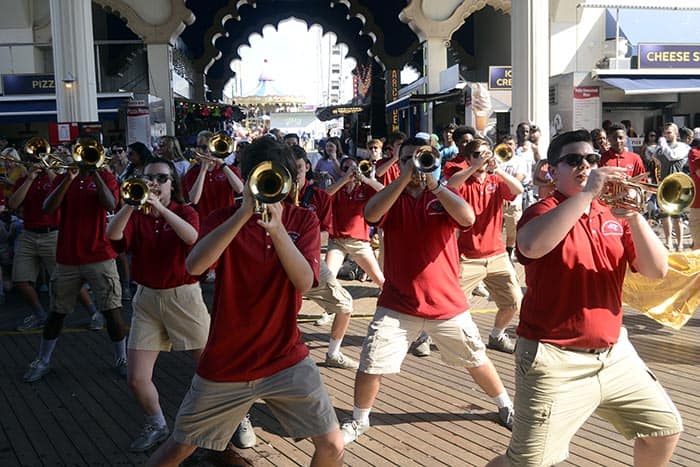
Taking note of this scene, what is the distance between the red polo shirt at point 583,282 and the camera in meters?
3.07

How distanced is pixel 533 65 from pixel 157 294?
38.4 ft

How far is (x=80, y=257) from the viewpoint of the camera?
583 cm

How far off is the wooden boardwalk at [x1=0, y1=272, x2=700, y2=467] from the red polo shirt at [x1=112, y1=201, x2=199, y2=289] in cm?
108

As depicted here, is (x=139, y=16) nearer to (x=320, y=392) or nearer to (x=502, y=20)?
(x=502, y=20)

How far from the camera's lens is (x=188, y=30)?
95.0 ft

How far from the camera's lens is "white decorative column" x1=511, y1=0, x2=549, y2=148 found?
1437 cm

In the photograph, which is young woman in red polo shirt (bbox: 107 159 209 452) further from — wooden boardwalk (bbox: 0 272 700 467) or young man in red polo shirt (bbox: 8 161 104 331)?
young man in red polo shirt (bbox: 8 161 104 331)

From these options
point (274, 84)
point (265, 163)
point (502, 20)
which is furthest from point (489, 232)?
point (274, 84)

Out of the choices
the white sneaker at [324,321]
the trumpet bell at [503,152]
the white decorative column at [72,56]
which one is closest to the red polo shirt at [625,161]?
the trumpet bell at [503,152]

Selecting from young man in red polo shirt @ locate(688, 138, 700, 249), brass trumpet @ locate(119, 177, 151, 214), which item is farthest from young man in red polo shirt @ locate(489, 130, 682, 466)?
young man in red polo shirt @ locate(688, 138, 700, 249)

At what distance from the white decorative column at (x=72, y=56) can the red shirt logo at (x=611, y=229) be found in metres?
14.5

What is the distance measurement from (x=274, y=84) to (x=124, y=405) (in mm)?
86149

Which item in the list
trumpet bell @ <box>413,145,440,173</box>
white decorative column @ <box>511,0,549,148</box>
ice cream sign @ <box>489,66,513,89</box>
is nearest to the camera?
trumpet bell @ <box>413,145,440,173</box>

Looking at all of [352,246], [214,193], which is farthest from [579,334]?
[214,193]
